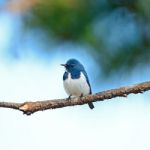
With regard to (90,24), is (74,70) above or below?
above

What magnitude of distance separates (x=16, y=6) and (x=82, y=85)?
81cm

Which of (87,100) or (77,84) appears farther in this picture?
(77,84)

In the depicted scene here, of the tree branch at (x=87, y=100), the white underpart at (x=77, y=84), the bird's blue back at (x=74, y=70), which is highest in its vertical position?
the bird's blue back at (x=74, y=70)

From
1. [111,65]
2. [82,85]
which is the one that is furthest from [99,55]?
[82,85]

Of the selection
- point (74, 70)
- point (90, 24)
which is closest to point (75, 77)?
point (74, 70)

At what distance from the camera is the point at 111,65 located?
836mm

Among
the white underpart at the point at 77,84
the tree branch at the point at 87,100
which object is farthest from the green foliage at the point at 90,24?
the white underpart at the point at 77,84

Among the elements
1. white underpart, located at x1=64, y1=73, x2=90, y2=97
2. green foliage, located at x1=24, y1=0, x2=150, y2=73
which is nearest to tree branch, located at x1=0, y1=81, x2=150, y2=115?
green foliage, located at x1=24, y1=0, x2=150, y2=73

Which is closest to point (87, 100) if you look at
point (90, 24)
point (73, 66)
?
point (90, 24)

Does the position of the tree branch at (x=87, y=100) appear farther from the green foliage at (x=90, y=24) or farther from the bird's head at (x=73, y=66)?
the bird's head at (x=73, y=66)

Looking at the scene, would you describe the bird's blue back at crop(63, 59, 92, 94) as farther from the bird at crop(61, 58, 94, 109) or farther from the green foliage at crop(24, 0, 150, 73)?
the green foliage at crop(24, 0, 150, 73)

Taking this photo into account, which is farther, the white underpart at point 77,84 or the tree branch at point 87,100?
the white underpart at point 77,84

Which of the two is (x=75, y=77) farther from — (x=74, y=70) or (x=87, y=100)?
(x=87, y=100)

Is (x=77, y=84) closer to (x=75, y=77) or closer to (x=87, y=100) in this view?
(x=75, y=77)
